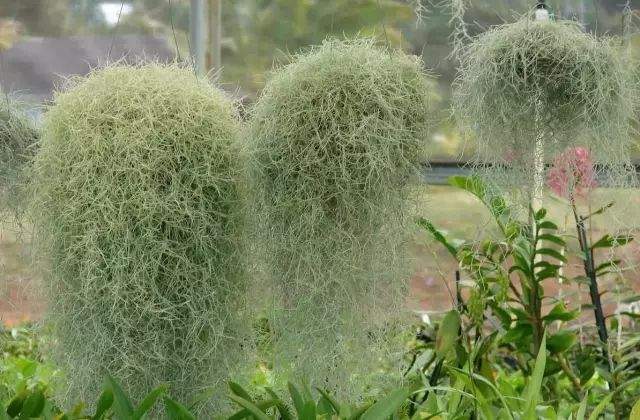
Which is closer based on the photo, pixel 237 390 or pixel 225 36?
pixel 237 390

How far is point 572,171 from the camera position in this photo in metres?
1.30

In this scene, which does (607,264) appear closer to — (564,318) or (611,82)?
(564,318)

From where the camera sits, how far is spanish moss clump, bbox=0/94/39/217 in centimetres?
133

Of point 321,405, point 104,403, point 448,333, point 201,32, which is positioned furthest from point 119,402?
point 201,32

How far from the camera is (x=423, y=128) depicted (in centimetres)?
121

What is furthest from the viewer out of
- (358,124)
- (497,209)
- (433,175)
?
(433,175)

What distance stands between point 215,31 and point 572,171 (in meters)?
1.30

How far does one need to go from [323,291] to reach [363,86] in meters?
0.28

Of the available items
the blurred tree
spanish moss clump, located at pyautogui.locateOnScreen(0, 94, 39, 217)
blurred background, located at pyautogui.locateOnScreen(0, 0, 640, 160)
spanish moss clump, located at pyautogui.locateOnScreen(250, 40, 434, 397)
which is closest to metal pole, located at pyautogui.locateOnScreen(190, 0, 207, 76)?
blurred background, located at pyautogui.locateOnScreen(0, 0, 640, 160)

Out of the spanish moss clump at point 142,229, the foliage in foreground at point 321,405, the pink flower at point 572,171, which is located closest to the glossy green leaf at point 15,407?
the foliage in foreground at point 321,405

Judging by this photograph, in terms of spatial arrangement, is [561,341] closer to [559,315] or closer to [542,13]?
[559,315]

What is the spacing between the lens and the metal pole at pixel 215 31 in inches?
91.9

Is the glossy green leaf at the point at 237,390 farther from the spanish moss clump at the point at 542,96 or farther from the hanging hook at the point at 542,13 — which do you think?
the hanging hook at the point at 542,13

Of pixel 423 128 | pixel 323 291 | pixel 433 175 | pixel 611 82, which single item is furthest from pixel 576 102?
pixel 433 175
